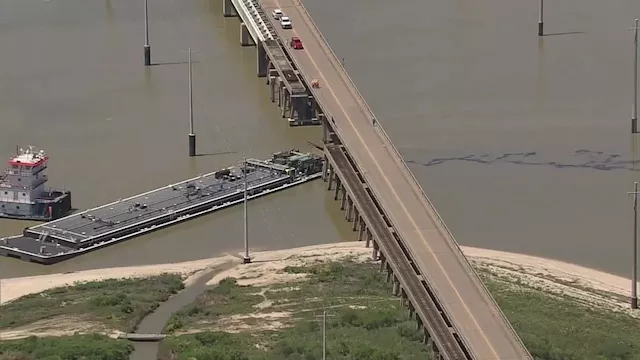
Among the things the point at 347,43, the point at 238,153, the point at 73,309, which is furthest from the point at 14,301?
the point at 347,43

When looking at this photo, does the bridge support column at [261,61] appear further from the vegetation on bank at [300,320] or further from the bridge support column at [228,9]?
the vegetation on bank at [300,320]

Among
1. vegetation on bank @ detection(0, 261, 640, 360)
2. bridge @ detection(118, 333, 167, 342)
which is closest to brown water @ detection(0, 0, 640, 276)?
vegetation on bank @ detection(0, 261, 640, 360)

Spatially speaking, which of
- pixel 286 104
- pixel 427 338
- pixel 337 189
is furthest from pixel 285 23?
pixel 427 338

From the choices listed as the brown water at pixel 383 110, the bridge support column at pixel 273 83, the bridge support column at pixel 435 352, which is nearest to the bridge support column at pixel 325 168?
the brown water at pixel 383 110

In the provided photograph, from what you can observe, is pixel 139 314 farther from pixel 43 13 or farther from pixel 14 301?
pixel 43 13

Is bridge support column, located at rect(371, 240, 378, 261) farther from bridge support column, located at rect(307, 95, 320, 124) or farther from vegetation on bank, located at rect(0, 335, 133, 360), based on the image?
bridge support column, located at rect(307, 95, 320, 124)

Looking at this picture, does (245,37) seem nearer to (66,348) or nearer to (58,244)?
(58,244)
